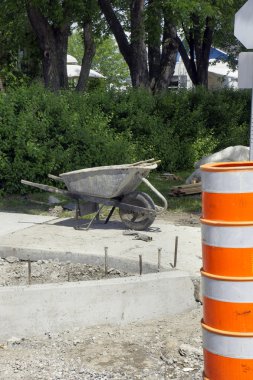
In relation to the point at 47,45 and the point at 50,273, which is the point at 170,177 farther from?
the point at 50,273

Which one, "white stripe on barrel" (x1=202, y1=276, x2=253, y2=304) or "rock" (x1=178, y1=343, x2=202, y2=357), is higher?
"white stripe on barrel" (x1=202, y1=276, x2=253, y2=304)

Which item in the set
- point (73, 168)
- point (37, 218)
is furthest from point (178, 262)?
point (73, 168)

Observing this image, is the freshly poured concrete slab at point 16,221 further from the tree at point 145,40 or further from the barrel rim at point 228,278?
the tree at point 145,40

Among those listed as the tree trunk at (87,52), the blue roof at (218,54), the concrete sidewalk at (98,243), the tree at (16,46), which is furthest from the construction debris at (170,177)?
the blue roof at (218,54)

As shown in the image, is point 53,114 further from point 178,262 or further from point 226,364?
point 226,364

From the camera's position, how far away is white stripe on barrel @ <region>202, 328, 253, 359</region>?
13.0 feet

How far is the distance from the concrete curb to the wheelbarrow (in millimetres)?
2256

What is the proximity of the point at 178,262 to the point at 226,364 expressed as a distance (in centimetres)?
320

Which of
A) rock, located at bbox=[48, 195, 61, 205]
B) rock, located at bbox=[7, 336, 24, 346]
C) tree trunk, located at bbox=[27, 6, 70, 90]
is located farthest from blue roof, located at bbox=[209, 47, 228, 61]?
rock, located at bbox=[7, 336, 24, 346]

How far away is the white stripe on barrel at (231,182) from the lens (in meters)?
3.92

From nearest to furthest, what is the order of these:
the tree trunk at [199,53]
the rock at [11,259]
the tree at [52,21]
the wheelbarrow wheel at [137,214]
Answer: the rock at [11,259]
the wheelbarrow wheel at [137,214]
the tree at [52,21]
the tree trunk at [199,53]

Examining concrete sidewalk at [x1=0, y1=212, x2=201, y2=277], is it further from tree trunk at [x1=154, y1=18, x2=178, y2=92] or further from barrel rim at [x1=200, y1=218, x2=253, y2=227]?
tree trunk at [x1=154, y1=18, x2=178, y2=92]

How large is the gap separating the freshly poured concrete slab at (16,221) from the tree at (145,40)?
305 inches

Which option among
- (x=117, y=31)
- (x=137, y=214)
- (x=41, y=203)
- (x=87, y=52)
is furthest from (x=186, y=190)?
(x=87, y=52)
